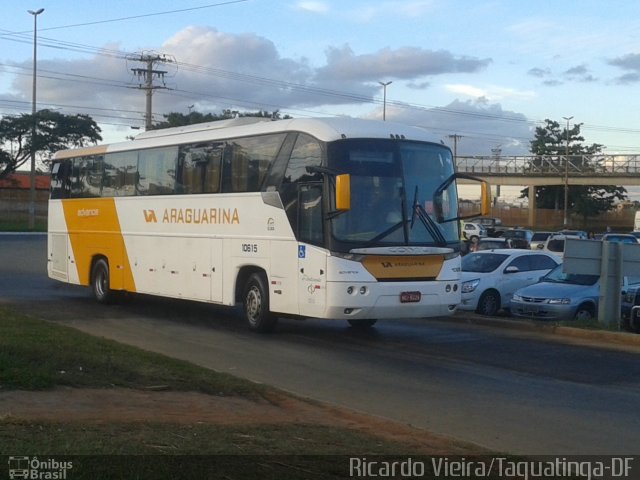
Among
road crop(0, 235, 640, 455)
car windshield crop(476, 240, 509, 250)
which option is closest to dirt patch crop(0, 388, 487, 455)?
road crop(0, 235, 640, 455)

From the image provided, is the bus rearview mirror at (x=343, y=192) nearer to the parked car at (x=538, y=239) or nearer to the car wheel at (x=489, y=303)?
the car wheel at (x=489, y=303)

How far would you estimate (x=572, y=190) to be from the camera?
94.2m

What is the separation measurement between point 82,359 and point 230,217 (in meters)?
6.51

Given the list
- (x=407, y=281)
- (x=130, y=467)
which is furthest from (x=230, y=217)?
(x=130, y=467)

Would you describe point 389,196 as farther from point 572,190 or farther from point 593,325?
point 572,190

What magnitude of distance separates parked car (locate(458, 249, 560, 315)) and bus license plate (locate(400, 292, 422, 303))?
211 inches

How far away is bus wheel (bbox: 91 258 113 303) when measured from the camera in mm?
21656

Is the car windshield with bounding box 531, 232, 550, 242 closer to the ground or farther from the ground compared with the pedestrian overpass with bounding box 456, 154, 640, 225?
closer to the ground

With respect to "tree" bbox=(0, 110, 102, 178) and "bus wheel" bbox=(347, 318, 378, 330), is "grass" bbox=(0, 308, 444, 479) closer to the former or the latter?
"bus wheel" bbox=(347, 318, 378, 330)

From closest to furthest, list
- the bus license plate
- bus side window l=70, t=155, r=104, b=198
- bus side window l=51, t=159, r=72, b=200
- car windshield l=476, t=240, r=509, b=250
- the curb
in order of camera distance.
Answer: the bus license plate → the curb → bus side window l=70, t=155, r=104, b=198 → bus side window l=51, t=159, r=72, b=200 → car windshield l=476, t=240, r=509, b=250

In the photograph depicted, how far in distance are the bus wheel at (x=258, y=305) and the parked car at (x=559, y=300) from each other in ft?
19.4

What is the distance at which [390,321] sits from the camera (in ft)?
64.4

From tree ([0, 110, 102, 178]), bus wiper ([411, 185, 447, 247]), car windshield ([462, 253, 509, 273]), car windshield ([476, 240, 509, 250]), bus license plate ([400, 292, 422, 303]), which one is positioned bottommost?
bus license plate ([400, 292, 422, 303])

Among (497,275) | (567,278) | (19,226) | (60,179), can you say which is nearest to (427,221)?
(567,278)
